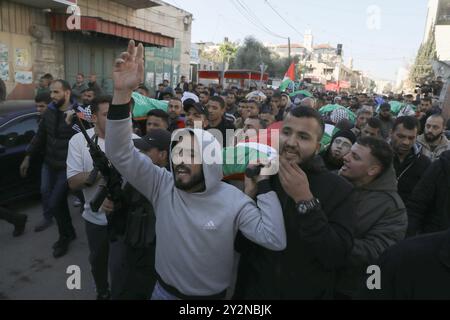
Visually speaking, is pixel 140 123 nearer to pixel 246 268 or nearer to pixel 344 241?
pixel 246 268

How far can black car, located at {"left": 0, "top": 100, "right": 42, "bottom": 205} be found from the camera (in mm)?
4500

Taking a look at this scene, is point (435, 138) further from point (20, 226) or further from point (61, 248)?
point (20, 226)

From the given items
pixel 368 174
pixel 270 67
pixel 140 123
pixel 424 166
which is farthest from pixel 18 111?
pixel 270 67

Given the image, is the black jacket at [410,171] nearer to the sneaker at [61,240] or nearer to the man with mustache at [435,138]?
the man with mustache at [435,138]

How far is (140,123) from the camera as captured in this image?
4.90m

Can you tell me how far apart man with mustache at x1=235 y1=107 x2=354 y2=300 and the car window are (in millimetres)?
4059

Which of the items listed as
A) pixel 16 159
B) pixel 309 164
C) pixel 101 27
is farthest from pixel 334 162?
pixel 101 27

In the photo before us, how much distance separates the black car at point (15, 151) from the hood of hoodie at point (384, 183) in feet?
13.5

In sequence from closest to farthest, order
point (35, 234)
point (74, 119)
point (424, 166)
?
point (74, 119) → point (424, 166) → point (35, 234)

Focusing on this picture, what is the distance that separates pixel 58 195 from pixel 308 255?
10.6 ft

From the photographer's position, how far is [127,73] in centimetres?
169

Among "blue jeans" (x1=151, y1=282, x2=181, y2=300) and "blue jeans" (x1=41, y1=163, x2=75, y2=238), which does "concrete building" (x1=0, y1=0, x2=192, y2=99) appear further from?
"blue jeans" (x1=151, y1=282, x2=181, y2=300)
